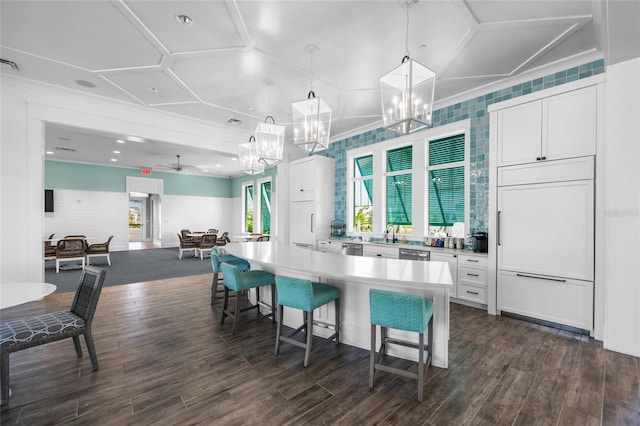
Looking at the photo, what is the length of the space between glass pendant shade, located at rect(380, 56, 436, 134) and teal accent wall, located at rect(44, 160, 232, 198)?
11652 millimetres

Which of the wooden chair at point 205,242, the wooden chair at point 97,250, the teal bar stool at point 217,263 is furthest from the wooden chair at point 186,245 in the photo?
the teal bar stool at point 217,263

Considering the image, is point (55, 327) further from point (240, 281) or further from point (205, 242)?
point (205, 242)

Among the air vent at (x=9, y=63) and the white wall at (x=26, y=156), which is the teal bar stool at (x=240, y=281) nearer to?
the white wall at (x=26, y=156)

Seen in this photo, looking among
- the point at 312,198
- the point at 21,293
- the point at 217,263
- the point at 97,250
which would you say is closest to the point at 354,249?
the point at 312,198

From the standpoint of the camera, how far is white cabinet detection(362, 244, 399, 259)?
15.6 feet

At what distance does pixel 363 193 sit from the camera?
614 cm

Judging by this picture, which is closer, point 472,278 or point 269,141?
point 269,141

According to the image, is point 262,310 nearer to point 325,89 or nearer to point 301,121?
point 301,121

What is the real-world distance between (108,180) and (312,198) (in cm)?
881

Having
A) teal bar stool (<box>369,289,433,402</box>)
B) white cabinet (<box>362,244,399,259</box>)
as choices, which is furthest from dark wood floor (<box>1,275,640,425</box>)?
white cabinet (<box>362,244,399,259</box>)

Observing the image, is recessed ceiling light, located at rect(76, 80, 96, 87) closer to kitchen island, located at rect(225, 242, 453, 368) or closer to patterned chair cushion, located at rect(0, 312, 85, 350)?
patterned chair cushion, located at rect(0, 312, 85, 350)

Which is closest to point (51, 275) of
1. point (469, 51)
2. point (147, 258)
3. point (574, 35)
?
point (147, 258)

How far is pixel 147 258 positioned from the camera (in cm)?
866

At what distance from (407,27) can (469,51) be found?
3.34 feet
